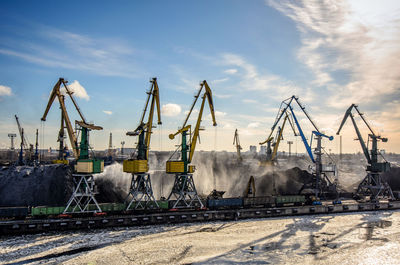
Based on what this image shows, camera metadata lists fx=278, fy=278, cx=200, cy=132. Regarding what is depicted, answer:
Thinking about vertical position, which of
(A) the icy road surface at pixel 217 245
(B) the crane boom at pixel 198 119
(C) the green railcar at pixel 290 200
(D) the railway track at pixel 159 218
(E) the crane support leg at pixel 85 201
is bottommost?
(A) the icy road surface at pixel 217 245

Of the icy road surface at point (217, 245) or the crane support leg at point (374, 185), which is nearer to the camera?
the icy road surface at point (217, 245)

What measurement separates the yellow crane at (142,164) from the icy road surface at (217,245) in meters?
6.37

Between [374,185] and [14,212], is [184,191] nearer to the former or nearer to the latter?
[14,212]

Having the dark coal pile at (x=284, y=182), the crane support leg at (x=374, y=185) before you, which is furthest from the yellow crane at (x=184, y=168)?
the crane support leg at (x=374, y=185)

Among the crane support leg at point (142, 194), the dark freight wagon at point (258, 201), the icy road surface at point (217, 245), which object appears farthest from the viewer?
the dark freight wagon at point (258, 201)

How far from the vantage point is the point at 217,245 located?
30047 millimetres

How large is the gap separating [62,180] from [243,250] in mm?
41612

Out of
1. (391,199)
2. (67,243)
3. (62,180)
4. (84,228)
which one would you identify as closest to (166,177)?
(62,180)

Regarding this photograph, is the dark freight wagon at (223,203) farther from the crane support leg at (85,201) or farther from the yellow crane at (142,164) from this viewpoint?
the crane support leg at (85,201)

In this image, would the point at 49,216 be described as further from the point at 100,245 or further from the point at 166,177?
the point at 166,177

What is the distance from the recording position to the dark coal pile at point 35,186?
2035 inches

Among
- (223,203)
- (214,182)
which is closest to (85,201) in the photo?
(223,203)

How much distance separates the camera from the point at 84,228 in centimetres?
3569

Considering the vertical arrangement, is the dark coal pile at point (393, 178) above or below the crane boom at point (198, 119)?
below
